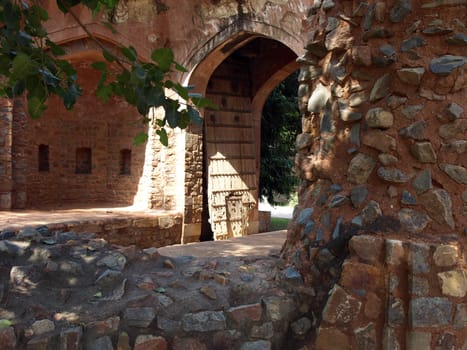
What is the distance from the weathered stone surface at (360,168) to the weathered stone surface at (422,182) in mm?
215

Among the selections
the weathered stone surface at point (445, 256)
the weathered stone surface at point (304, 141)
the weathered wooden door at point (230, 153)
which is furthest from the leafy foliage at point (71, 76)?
the weathered wooden door at point (230, 153)

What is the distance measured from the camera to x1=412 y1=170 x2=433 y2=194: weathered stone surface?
2156 millimetres

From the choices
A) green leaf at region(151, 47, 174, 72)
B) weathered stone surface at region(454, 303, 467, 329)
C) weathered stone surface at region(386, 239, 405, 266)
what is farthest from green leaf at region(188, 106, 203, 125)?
weathered stone surface at region(454, 303, 467, 329)

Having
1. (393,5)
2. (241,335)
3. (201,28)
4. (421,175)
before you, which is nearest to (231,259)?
(241,335)

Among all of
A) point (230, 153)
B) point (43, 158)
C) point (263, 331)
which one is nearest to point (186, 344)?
point (263, 331)

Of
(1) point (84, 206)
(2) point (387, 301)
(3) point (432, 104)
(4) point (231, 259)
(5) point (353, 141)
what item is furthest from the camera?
(1) point (84, 206)

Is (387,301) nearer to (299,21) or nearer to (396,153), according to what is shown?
(396,153)

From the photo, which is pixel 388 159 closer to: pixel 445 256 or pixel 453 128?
pixel 453 128

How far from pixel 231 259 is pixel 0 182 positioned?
23.1 ft

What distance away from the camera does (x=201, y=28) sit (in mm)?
8344

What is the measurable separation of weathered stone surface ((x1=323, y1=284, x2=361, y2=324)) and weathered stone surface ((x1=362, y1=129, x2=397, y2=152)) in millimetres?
717

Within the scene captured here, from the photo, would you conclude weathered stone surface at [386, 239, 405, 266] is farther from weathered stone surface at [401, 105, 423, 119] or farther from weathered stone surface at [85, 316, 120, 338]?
weathered stone surface at [85, 316, 120, 338]

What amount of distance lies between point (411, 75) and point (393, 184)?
0.54 metres

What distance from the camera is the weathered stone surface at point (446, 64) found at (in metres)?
2.15
